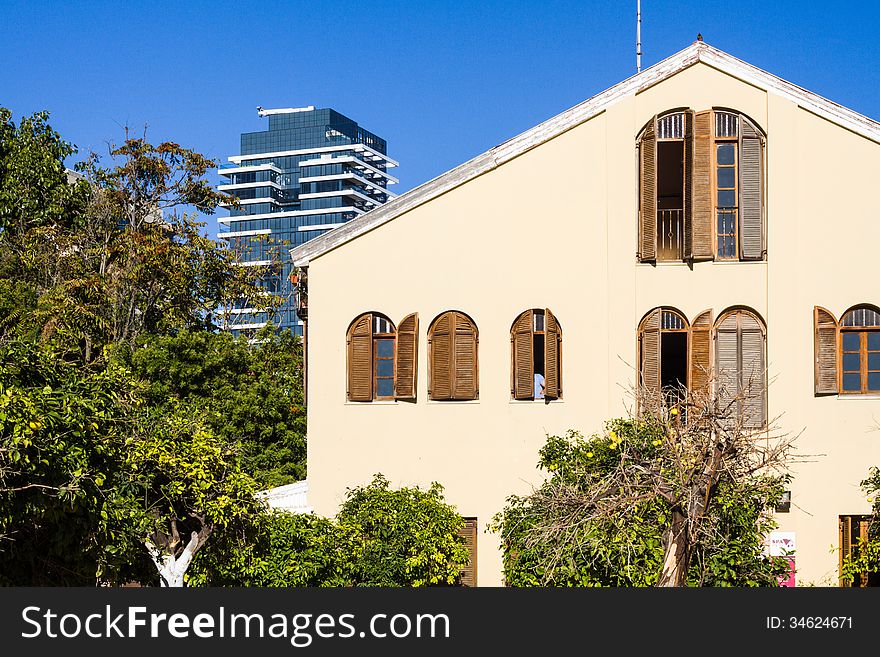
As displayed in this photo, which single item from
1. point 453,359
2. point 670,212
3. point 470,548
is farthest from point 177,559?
point 670,212

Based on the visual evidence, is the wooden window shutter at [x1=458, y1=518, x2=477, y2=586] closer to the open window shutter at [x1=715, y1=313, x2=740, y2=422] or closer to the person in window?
the person in window

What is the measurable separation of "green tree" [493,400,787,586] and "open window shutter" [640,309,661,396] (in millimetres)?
1983

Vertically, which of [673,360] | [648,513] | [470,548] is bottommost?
[470,548]

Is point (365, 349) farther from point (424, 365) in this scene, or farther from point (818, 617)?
point (818, 617)

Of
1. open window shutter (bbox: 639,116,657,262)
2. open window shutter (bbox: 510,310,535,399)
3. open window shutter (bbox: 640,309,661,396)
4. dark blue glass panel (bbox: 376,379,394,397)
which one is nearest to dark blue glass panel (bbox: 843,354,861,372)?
open window shutter (bbox: 640,309,661,396)

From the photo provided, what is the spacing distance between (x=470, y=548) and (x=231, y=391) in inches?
444

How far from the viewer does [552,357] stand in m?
18.2

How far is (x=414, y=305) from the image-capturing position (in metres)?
18.6

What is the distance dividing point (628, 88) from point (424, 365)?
5.60m

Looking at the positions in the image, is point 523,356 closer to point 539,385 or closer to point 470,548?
point 539,385

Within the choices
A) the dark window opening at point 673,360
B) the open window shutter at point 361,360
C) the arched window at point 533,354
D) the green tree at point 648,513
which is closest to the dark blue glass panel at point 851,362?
the dark window opening at point 673,360

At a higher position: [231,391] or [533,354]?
[533,354]

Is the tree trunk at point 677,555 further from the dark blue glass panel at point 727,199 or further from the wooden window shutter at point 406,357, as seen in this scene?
the dark blue glass panel at point 727,199

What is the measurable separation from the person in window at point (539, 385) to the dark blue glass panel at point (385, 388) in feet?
7.88
